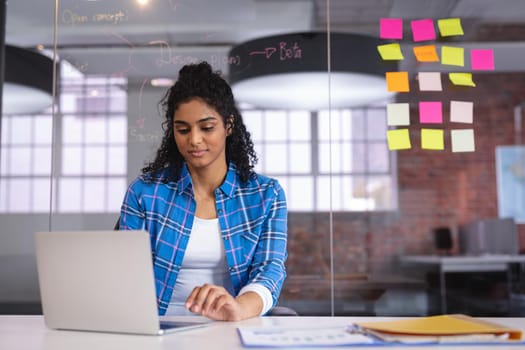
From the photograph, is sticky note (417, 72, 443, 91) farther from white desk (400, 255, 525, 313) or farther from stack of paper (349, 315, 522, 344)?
stack of paper (349, 315, 522, 344)

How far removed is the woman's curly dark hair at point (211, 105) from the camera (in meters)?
2.01

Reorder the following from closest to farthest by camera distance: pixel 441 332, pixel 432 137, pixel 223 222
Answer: pixel 441 332, pixel 223 222, pixel 432 137

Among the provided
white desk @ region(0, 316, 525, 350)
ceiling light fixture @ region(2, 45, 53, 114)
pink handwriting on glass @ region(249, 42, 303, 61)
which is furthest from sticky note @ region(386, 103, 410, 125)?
white desk @ region(0, 316, 525, 350)

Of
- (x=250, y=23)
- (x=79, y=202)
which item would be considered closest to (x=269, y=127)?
(x=250, y=23)

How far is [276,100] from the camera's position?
3672mm

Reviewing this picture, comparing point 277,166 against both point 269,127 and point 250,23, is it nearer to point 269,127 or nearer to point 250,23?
point 269,127

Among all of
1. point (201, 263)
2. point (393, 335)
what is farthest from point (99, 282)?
point (201, 263)

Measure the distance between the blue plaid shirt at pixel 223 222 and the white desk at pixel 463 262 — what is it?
102 inches

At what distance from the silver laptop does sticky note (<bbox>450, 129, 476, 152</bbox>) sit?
8.11 feet

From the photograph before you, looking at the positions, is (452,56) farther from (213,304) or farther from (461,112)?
(213,304)

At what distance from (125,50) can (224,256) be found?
73.7 inches

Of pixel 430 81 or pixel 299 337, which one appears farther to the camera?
pixel 430 81

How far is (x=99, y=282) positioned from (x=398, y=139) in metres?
2.54

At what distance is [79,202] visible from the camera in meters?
3.39
